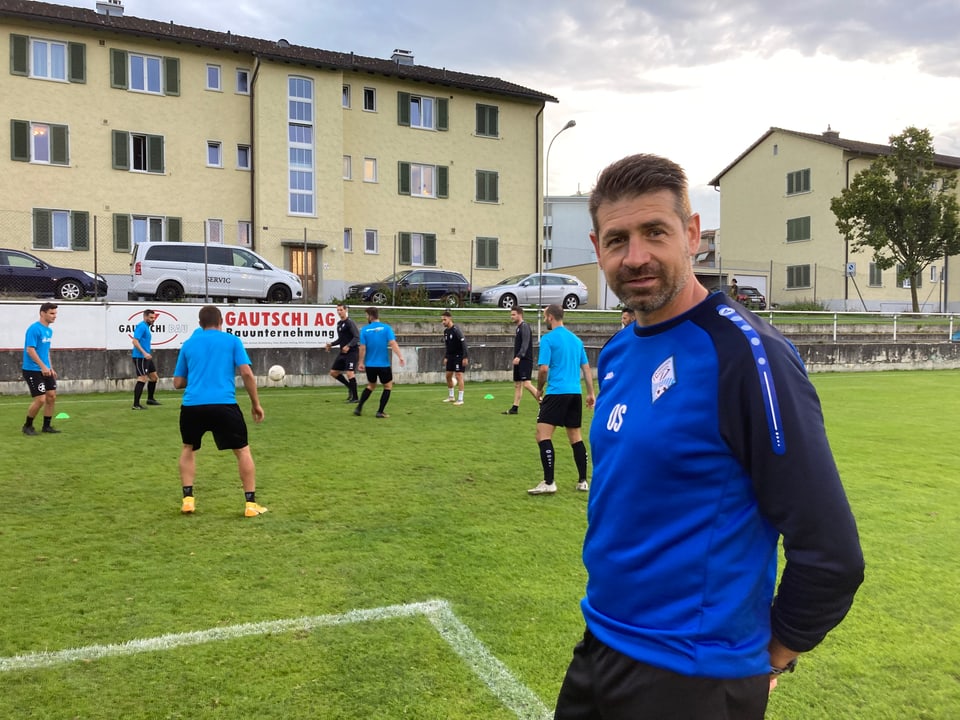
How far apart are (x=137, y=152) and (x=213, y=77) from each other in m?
4.75

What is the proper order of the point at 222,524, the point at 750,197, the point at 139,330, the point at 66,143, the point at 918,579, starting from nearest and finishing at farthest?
the point at 918,579 < the point at 222,524 < the point at 139,330 < the point at 66,143 < the point at 750,197

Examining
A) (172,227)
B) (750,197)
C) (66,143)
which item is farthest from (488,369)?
(750,197)

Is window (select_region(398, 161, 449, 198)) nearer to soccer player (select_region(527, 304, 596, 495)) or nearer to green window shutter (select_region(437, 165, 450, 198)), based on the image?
green window shutter (select_region(437, 165, 450, 198))

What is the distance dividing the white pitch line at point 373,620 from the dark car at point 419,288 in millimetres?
20475

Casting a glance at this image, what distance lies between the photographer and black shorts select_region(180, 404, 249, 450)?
21.7 ft

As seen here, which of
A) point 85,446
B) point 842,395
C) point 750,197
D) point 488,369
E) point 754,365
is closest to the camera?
point 754,365

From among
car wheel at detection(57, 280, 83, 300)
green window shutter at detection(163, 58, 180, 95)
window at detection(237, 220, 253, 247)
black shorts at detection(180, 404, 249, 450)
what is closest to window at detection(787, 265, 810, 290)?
window at detection(237, 220, 253, 247)

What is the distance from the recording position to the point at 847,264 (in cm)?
4162

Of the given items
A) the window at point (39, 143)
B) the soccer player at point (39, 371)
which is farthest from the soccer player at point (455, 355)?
the window at point (39, 143)

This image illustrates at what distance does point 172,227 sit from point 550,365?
2686 cm

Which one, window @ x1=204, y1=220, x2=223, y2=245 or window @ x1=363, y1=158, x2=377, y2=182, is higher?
window @ x1=363, y1=158, x2=377, y2=182

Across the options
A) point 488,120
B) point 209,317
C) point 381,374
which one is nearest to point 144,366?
point 381,374

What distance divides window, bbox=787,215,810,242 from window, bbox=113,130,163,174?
36.4 meters

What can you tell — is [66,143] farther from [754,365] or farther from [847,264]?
[847,264]
